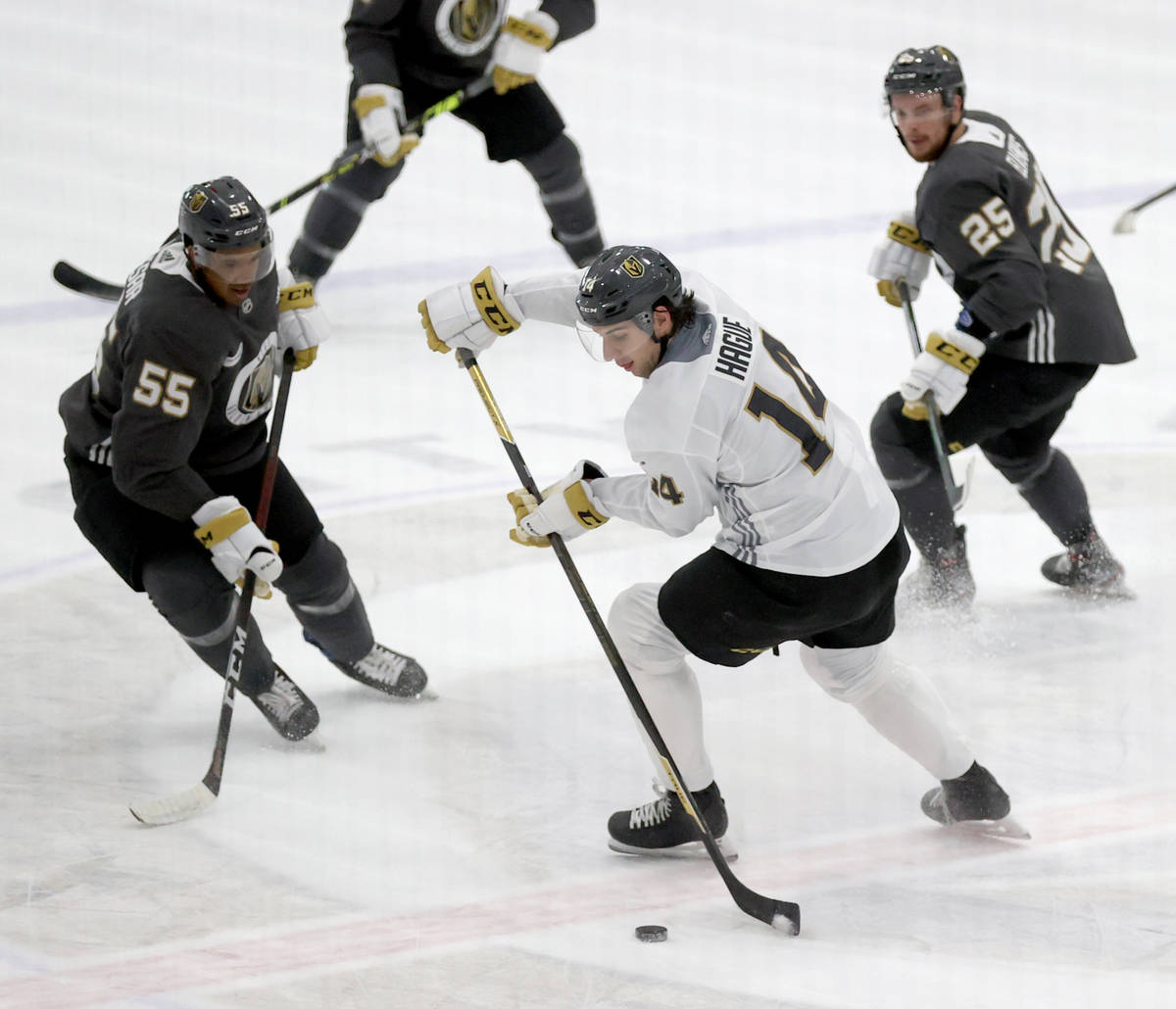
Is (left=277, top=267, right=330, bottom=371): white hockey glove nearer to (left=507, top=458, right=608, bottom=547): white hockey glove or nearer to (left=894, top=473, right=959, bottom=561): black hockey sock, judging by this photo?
(left=507, top=458, right=608, bottom=547): white hockey glove

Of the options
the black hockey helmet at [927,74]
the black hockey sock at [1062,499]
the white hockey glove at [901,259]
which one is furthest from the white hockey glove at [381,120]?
the black hockey sock at [1062,499]

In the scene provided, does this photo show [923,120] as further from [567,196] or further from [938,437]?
[567,196]

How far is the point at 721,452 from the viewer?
2.41 metres

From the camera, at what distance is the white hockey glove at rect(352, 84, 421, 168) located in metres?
4.87

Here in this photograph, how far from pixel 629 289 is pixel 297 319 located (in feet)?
3.19

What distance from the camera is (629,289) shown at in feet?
7.77

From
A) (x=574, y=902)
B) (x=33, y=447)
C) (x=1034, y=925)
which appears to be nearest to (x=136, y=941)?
(x=574, y=902)

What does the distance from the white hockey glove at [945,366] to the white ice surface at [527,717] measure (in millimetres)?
512

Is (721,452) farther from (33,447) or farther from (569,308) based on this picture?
(33,447)

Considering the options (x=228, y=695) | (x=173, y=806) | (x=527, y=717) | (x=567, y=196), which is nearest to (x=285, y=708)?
(x=228, y=695)

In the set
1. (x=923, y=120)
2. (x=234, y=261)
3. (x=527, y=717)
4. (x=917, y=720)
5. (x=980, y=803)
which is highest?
(x=923, y=120)

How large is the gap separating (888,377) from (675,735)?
2.74 metres

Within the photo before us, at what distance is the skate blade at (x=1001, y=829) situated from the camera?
2711 mm

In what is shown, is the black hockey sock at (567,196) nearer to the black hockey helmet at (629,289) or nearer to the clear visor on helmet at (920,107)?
the clear visor on helmet at (920,107)
